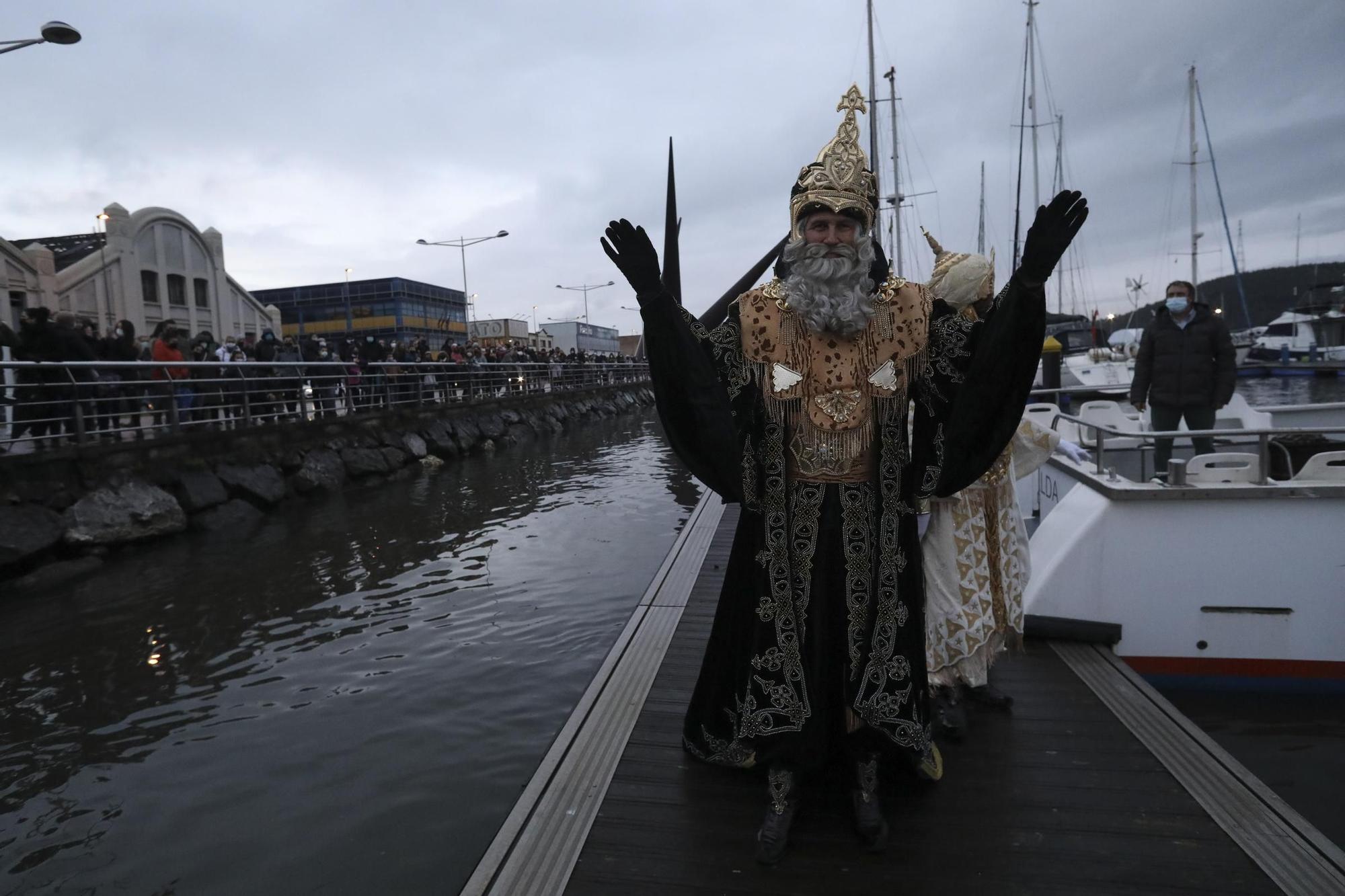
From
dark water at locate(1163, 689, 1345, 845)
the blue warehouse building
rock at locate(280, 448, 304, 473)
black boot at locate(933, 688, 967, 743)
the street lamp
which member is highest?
the blue warehouse building

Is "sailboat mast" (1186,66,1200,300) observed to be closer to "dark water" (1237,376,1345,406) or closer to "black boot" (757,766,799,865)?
"dark water" (1237,376,1345,406)

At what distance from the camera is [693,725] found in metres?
3.12

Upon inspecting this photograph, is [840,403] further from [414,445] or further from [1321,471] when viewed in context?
[414,445]

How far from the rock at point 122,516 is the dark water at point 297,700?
33 centimetres

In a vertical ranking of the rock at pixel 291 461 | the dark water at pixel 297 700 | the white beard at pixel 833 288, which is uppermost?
the white beard at pixel 833 288

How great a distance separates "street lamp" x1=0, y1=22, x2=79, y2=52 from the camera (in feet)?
32.1

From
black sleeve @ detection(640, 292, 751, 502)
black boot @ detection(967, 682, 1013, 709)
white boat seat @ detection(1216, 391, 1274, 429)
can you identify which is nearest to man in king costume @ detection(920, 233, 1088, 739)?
black boot @ detection(967, 682, 1013, 709)

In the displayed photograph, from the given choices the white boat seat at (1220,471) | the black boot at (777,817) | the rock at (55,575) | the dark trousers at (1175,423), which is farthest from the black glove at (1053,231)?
the rock at (55,575)

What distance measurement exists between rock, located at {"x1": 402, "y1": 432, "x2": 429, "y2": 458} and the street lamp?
8.12 meters

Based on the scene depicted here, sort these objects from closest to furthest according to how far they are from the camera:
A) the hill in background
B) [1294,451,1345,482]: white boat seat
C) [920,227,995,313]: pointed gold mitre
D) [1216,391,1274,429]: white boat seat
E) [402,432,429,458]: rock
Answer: [920,227,995,313]: pointed gold mitre → [1294,451,1345,482]: white boat seat → [1216,391,1274,429]: white boat seat → [402,432,429,458]: rock → the hill in background

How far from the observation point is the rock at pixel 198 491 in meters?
10.1

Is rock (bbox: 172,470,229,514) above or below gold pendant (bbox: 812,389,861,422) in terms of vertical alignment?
below

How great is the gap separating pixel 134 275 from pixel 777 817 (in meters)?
40.6

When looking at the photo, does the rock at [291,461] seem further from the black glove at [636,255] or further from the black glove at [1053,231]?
the black glove at [1053,231]
